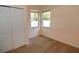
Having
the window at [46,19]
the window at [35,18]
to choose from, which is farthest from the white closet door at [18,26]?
the window at [46,19]

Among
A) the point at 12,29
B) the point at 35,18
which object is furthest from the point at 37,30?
the point at 12,29

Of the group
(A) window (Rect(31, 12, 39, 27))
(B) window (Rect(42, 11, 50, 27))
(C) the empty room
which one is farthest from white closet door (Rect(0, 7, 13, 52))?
(B) window (Rect(42, 11, 50, 27))

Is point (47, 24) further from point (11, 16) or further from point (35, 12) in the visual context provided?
point (11, 16)

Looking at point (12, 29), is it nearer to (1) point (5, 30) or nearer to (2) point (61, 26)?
(1) point (5, 30)

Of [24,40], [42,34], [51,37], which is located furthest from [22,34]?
[51,37]

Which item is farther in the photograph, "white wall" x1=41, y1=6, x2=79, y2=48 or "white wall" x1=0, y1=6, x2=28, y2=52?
"white wall" x1=41, y1=6, x2=79, y2=48

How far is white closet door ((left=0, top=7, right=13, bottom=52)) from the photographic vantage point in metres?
1.12

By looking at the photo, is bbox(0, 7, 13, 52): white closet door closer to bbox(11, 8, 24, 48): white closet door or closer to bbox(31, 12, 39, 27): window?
bbox(11, 8, 24, 48): white closet door

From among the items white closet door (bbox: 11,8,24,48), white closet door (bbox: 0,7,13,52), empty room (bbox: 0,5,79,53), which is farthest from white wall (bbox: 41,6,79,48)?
white closet door (bbox: 0,7,13,52)

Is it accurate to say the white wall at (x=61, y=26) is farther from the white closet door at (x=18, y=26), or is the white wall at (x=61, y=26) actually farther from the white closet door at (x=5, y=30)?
the white closet door at (x=5, y=30)

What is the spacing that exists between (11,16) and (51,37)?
0.59 m

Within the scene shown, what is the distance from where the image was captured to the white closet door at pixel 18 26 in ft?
3.94

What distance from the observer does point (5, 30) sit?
3.81 ft

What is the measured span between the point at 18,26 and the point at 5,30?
165 mm
